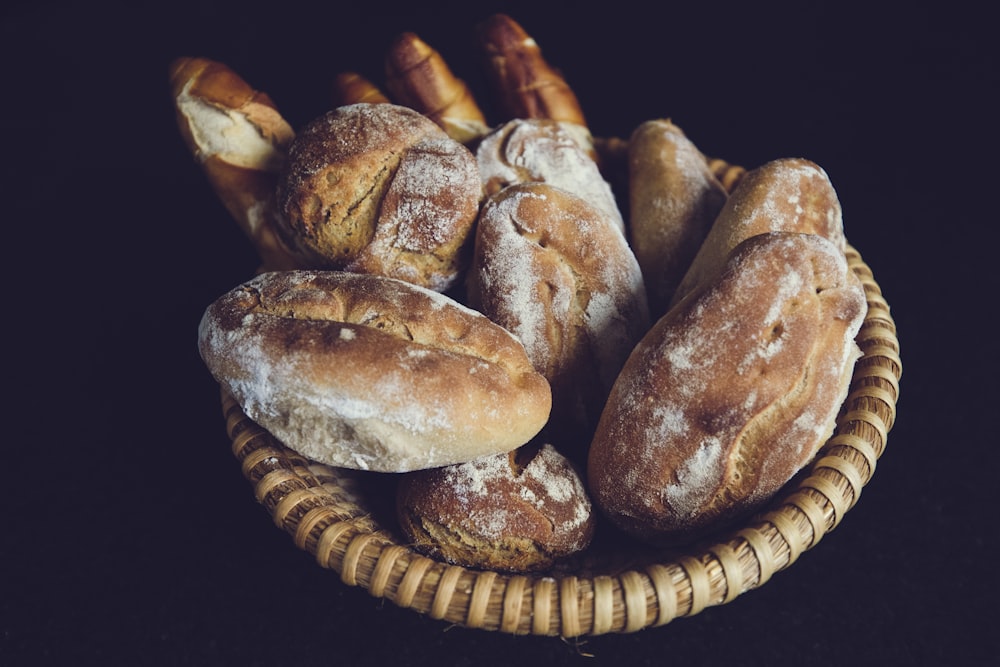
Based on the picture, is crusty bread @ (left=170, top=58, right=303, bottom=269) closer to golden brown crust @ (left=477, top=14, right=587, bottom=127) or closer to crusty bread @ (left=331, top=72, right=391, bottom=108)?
crusty bread @ (left=331, top=72, right=391, bottom=108)

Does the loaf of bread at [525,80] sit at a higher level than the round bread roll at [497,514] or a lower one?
higher

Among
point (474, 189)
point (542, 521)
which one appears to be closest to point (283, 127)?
point (474, 189)

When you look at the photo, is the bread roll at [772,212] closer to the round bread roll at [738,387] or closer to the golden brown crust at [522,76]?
the round bread roll at [738,387]

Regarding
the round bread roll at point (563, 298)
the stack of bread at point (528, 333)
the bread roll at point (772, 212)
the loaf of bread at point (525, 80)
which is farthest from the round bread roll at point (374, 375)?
the loaf of bread at point (525, 80)

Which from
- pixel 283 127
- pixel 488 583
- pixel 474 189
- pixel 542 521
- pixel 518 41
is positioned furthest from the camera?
pixel 518 41

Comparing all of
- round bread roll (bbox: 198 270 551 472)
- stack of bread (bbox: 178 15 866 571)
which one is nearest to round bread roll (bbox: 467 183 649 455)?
stack of bread (bbox: 178 15 866 571)

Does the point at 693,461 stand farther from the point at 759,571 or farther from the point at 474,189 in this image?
the point at 474,189

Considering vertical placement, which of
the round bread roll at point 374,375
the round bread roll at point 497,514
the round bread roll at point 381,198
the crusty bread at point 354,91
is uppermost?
the crusty bread at point 354,91
